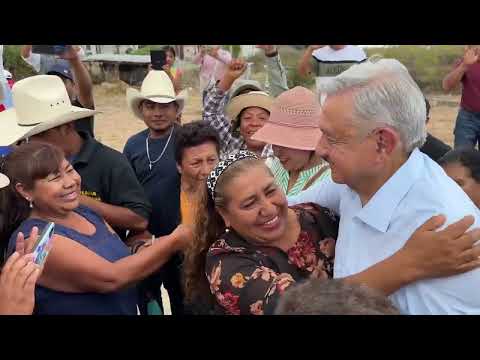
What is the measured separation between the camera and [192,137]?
2.88 m

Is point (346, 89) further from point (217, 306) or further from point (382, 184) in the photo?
point (217, 306)

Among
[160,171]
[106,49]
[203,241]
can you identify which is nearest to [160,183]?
[160,171]

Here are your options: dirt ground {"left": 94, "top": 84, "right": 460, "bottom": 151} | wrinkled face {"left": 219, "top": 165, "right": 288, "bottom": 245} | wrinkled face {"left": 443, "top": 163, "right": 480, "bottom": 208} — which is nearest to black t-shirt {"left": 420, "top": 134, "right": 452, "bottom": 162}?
wrinkled face {"left": 443, "top": 163, "right": 480, "bottom": 208}

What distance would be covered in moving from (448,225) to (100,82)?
1475 cm

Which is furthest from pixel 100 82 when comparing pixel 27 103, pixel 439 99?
pixel 27 103

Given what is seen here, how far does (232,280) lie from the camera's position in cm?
150

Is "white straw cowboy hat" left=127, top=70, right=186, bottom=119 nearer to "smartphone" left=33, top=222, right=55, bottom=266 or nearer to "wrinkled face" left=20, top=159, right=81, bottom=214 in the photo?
"wrinkled face" left=20, top=159, right=81, bottom=214

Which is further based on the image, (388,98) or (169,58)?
(169,58)

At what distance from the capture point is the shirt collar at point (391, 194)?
4.65 ft

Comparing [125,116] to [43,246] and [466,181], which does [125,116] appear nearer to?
[466,181]

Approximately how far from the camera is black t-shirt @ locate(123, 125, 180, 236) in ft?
9.68

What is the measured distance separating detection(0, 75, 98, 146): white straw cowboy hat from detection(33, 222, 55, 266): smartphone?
3.24 feet

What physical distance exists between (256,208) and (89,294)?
75 cm

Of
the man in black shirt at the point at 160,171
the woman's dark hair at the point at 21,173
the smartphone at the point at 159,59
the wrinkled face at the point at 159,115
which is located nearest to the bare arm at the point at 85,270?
the woman's dark hair at the point at 21,173
